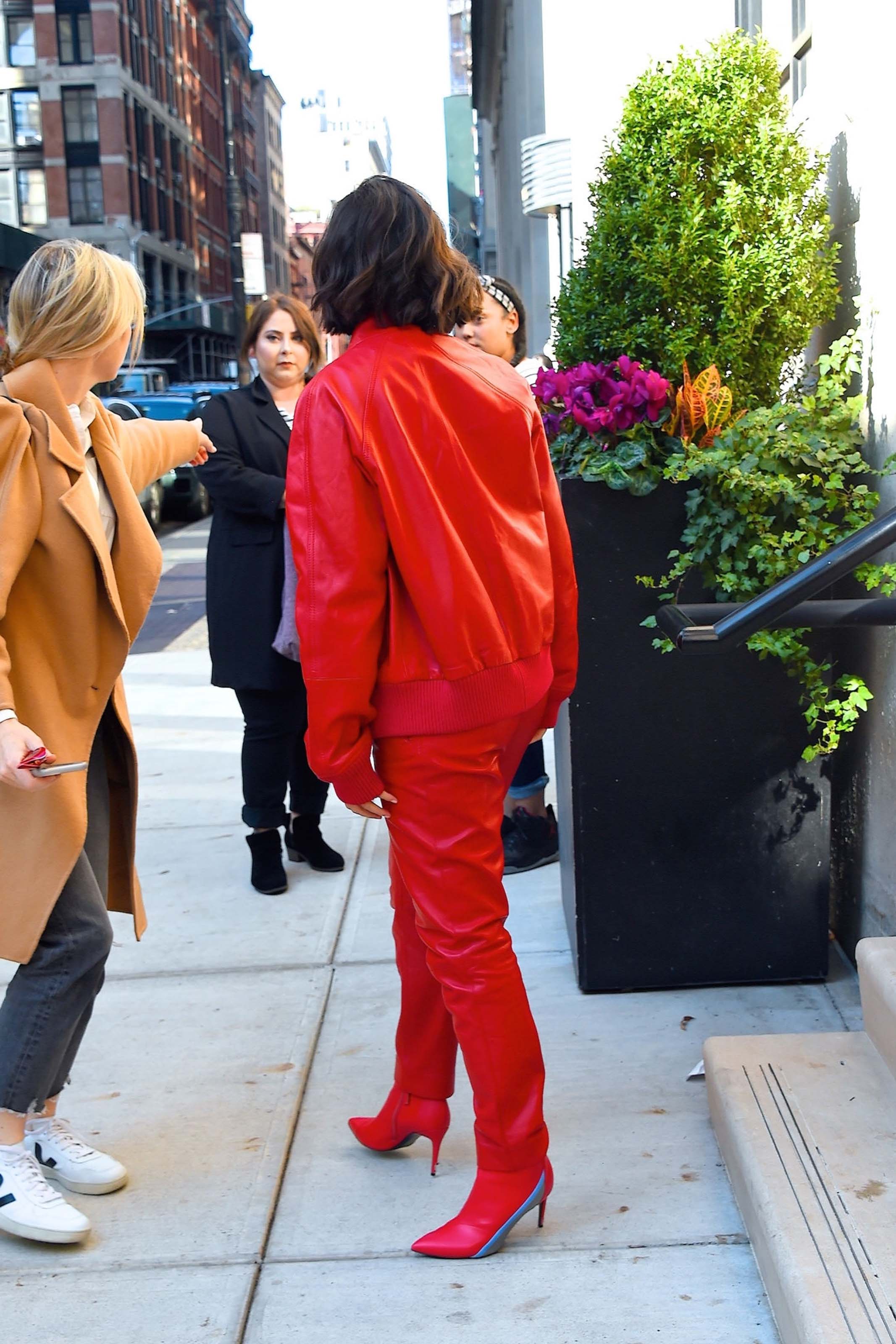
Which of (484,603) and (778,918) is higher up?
(484,603)

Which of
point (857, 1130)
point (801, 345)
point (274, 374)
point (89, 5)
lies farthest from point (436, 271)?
point (89, 5)

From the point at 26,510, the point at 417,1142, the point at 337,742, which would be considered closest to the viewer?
the point at 337,742

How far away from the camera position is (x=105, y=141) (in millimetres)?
66312

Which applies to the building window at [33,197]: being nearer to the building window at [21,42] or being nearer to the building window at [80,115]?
the building window at [80,115]

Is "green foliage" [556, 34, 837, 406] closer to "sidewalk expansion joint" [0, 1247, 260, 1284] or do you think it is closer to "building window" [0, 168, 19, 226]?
"sidewalk expansion joint" [0, 1247, 260, 1284]

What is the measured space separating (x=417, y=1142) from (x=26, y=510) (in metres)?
1.65

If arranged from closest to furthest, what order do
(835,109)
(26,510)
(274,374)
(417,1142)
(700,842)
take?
1. (26,510)
2. (417,1142)
3. (700,842)
4. (835,109)
5. (274,374)

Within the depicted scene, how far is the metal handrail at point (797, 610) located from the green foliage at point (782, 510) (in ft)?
1.42

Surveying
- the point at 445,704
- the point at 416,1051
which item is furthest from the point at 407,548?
the point at 416,1051

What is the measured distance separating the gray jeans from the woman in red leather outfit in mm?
641

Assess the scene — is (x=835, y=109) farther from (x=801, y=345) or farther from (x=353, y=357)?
(x=353, y=357)

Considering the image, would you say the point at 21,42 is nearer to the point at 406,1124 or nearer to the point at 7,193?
the point at 7,193

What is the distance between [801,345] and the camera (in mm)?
3611

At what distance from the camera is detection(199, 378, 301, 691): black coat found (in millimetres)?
4559
